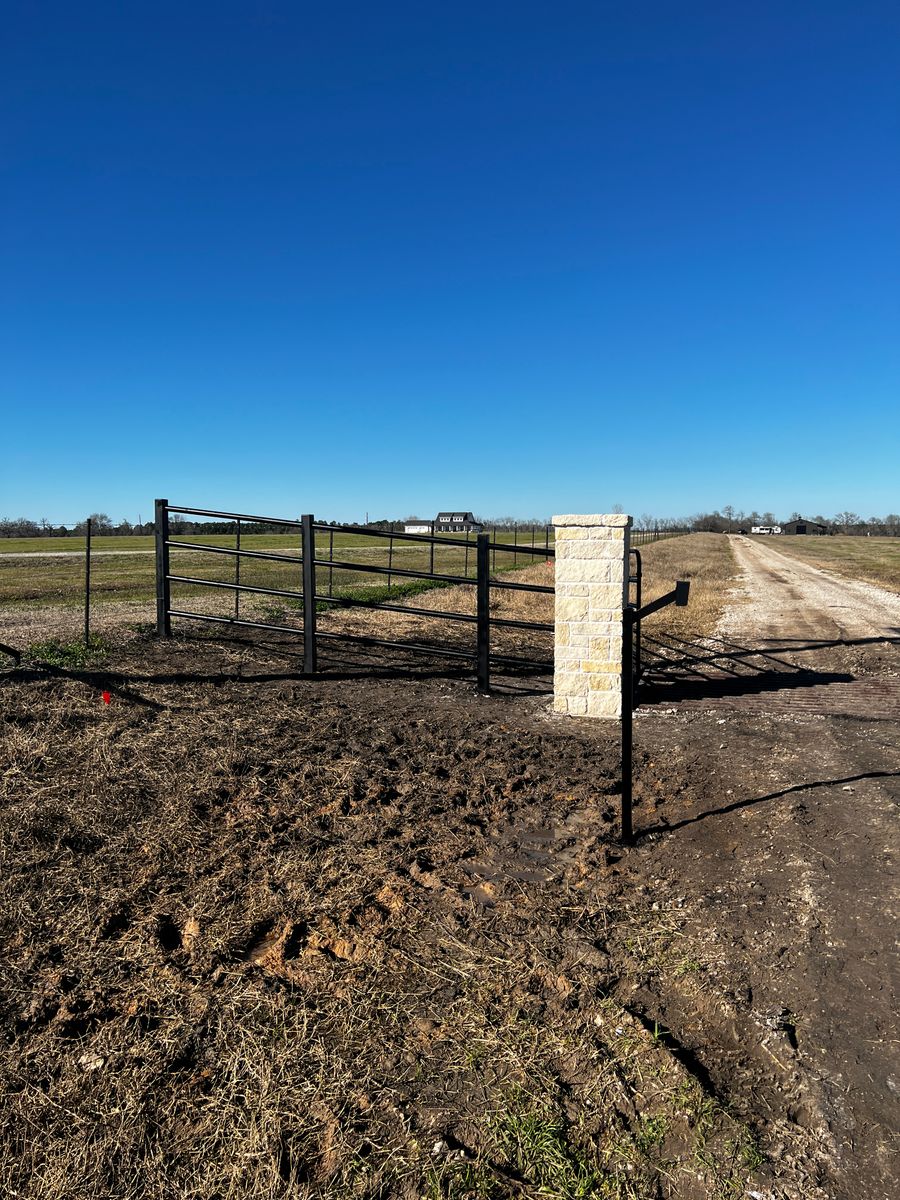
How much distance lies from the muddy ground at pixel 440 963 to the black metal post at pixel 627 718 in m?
0.18

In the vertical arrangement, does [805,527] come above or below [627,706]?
above

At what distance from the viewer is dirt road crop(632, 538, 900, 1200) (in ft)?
7.13

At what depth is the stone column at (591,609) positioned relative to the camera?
6359 millimetres

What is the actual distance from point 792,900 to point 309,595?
5.39m

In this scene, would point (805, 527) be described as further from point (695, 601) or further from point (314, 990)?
point (314, 990)

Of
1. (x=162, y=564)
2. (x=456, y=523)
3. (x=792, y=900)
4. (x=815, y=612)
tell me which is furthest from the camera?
(x=456, y=523)

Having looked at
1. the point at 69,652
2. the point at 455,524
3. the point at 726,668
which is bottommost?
the point at 726,668

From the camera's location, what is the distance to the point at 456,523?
94.4 meters

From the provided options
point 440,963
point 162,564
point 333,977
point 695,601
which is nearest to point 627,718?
point 440,963

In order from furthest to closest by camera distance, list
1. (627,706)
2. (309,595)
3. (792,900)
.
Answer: (309,595), (627,706), (792,900)

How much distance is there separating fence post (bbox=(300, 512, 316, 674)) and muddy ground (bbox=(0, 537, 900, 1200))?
208 cm

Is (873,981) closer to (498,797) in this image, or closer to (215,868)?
(498,797)

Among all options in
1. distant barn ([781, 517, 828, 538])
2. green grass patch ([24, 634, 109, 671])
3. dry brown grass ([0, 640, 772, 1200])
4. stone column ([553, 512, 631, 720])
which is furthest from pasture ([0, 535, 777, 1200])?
distant barn ([781, 517, 828, 538])

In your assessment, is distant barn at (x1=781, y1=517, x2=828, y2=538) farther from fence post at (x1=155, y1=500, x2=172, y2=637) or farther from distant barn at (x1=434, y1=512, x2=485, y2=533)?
fence post at (x1=155, y1=500, x2=172, y2=637)
